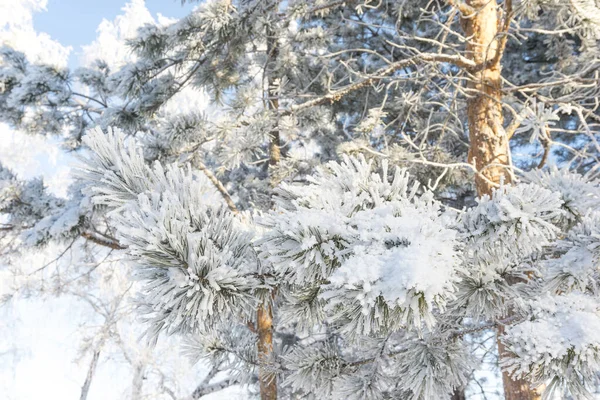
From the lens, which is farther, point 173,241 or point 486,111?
point 486,111

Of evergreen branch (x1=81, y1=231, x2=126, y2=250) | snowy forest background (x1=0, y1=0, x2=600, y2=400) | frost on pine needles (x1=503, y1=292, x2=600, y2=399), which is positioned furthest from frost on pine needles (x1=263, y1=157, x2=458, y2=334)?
evergreen branch (x1=81, y1=231, x2=126, y2=250)

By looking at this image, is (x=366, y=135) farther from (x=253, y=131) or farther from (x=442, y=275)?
(x=442, y=275)

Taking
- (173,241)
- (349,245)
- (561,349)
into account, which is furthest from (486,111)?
(173,241)

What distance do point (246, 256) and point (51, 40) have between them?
42227 millimetres

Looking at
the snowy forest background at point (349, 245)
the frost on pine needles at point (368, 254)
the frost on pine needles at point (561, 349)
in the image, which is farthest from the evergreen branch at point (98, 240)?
the frost on pine needles at point (561, 349)

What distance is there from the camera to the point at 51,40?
34062 millimetres

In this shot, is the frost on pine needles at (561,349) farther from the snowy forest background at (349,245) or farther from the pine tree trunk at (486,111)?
the pine tree trunk at (486,111)

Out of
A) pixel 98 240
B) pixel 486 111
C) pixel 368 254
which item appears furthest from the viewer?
pixel 98 240

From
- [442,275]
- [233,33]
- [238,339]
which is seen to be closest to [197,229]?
[442,275]

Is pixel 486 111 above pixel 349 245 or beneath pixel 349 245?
beneath

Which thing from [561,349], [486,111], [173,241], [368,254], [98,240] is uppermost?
[98,240]

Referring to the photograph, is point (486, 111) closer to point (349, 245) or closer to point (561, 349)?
point (561, 349)

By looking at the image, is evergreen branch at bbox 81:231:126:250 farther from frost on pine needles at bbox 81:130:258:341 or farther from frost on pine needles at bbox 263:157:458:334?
frost on pine needles at bbox 263:157:458:334

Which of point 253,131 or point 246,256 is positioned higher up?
point 253,131
